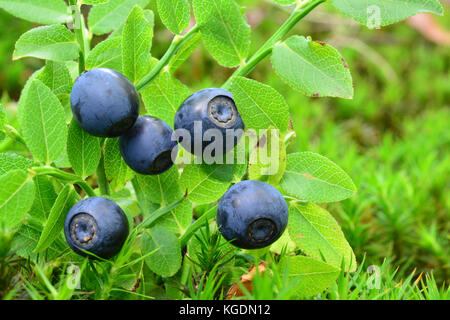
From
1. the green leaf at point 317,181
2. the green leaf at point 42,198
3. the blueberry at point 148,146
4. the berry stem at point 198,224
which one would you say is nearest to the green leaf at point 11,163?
the green leaf at point 42,198

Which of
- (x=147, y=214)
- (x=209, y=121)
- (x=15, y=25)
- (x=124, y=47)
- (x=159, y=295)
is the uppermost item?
(x=15, y=25)

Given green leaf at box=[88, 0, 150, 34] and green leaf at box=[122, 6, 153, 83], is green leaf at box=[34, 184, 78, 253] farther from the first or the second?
green leaf at box=[88, 0, 150, 34]

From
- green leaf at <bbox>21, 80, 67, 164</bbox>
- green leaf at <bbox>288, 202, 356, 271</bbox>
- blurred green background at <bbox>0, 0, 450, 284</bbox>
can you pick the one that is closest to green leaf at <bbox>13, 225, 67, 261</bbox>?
green leaf at <bbox>21, 80, 67, 164</bbox>

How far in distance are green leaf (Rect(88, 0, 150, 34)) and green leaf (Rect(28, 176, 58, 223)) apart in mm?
273

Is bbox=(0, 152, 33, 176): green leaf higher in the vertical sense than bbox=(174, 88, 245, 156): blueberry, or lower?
lower

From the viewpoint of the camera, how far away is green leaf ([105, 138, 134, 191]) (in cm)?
79

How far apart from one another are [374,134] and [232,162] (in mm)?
1385

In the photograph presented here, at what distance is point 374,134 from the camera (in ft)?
6.64

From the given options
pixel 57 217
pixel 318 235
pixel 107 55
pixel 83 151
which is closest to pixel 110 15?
pixel 107 55

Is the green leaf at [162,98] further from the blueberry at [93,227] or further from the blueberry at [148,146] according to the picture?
the blueberry at [93,227]

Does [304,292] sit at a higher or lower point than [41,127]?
lower

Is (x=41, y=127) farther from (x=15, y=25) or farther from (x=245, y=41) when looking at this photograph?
(x=15, y=25)
